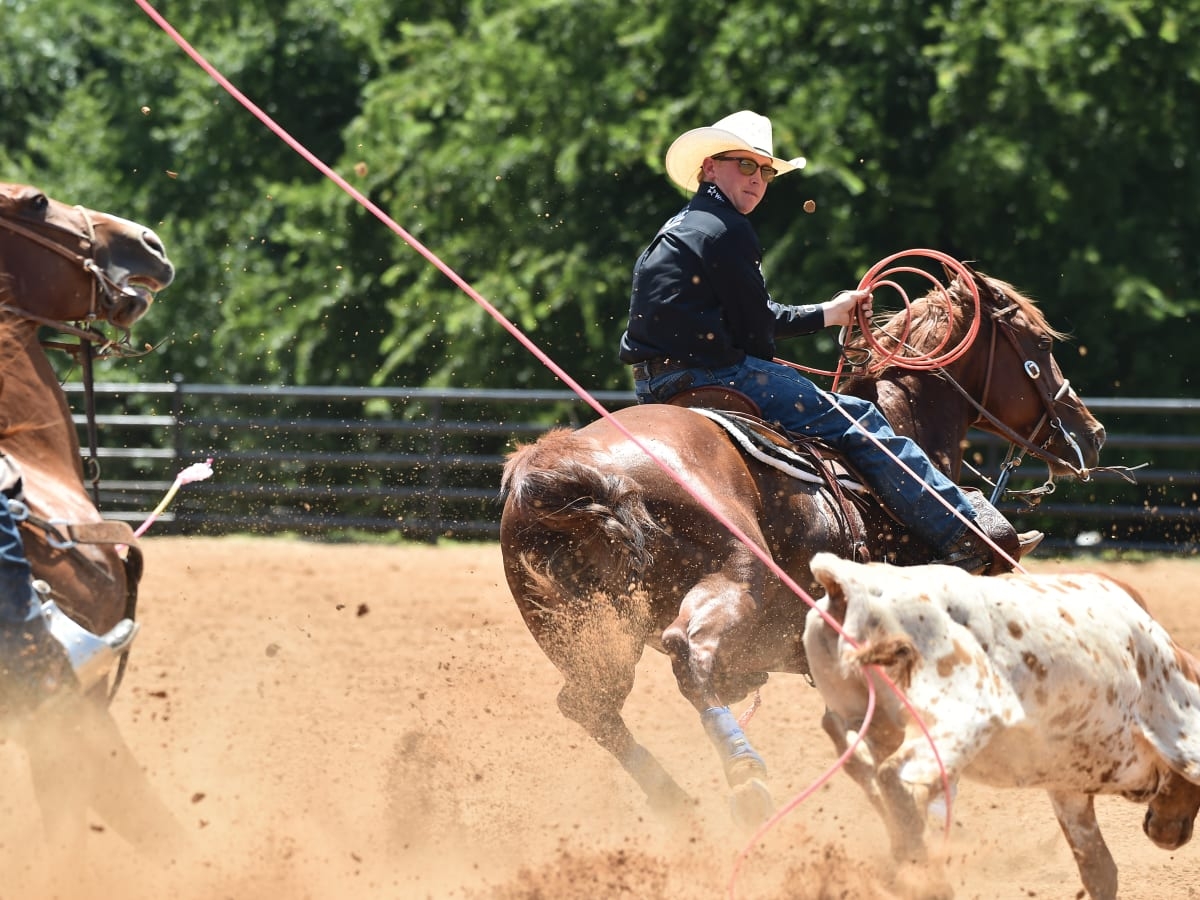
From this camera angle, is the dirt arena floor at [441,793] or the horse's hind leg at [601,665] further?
the horse's hind leg at [601,665]

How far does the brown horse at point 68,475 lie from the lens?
3914mm

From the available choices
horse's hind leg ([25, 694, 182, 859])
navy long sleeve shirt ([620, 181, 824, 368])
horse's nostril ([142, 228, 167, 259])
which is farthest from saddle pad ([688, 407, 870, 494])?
horse's hind leg ([25, 694, 182, 859])

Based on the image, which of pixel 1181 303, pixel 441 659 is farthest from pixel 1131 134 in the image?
pixel 441 659

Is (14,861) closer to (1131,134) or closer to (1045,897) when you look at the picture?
(1045,897)

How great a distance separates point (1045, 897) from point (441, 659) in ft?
13.0

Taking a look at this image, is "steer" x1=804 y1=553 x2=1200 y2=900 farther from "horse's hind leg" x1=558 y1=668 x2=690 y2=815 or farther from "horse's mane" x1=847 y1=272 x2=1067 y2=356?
"horse's mane" x1=847 y1=272 x2=1067 y2=356

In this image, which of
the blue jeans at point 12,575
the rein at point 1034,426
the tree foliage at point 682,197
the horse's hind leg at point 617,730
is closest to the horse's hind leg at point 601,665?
the horse's hind leg at point 617,730

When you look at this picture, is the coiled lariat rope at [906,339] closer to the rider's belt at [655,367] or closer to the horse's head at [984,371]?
the horse's head at [984,371]

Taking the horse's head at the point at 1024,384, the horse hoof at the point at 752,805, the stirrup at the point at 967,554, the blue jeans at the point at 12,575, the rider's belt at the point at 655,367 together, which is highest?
the blue jeans at the point at 12,575

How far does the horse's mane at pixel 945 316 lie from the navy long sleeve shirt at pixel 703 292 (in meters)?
0.86

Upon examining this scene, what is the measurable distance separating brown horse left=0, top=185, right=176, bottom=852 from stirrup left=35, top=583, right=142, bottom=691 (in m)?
0.07

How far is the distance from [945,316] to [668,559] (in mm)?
1942

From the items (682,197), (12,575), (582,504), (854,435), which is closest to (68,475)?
(12,575)

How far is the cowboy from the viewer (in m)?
5.00
